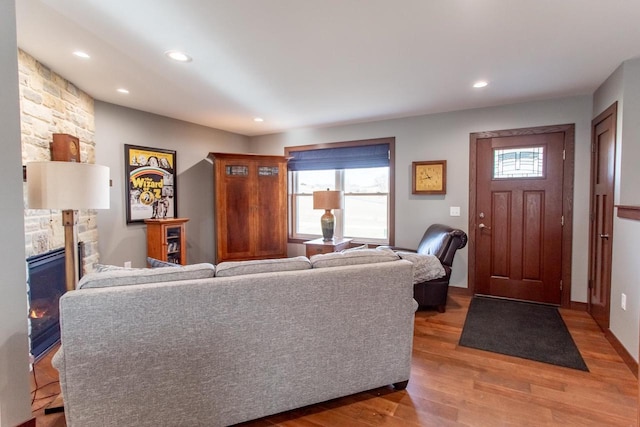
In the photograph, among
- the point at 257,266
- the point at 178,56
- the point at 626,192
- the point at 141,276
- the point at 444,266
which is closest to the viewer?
the point at 141,276

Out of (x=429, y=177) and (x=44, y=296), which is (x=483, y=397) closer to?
(x=429, y=177)

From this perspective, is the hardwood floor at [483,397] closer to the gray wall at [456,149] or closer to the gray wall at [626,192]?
the gray wall at [626,192]

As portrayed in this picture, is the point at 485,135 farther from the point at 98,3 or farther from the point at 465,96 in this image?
the point at 98,3

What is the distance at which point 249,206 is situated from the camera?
179 inches

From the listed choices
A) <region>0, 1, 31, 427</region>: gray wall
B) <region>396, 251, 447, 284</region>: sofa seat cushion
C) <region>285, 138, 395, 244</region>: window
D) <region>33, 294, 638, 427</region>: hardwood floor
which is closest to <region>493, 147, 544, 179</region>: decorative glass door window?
<region>285, 138, 395, 244</region>: window

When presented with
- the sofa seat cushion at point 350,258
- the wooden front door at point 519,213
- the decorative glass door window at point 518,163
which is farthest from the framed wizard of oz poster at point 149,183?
the decorative glass door window at point 518,163

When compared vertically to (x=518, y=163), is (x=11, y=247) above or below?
below

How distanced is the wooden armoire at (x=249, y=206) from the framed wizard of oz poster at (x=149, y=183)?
1.94 feet

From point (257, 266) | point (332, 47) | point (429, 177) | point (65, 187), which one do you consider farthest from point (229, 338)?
point (429, 177)

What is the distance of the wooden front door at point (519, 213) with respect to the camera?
11.3 ft

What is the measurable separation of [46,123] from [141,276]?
6.98 ft

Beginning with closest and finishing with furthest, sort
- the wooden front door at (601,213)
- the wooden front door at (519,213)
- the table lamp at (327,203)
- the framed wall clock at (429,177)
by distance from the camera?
the wooden front door at (601,213) < the wooden front door at (519,213) < the framed wall clock at (429,177) < the table lamp at (327,203)

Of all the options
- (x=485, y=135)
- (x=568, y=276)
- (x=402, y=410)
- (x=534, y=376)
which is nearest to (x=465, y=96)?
(x=485, y=135)

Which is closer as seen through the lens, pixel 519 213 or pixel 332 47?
pixel 332 47
